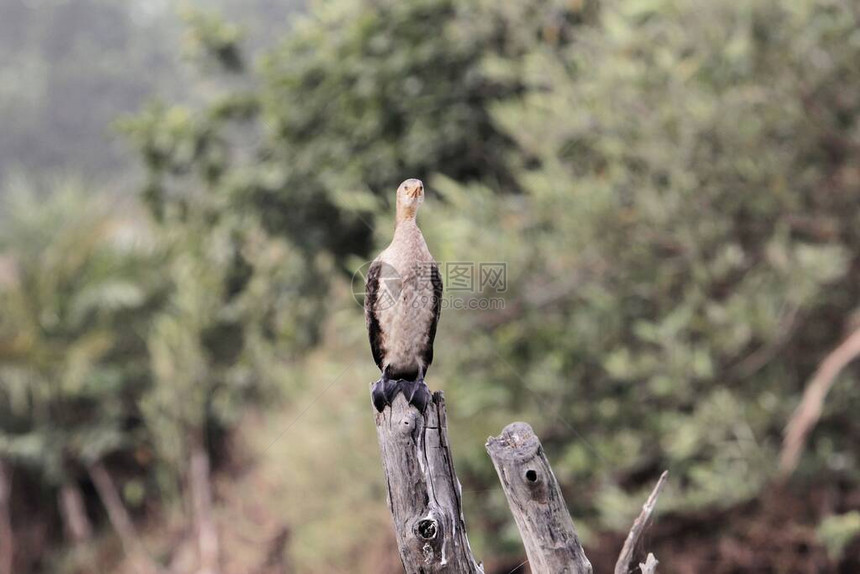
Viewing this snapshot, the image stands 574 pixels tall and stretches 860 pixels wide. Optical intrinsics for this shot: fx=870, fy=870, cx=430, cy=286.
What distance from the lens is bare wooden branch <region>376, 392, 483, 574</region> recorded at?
1.93 m

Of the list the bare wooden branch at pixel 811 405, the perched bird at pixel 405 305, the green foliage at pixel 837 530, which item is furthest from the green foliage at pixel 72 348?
the perched bird at pixel 405 305

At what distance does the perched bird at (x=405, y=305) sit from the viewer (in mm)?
2100

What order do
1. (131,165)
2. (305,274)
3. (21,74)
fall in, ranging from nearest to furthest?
(305,274) → (131,165) → (21,74)

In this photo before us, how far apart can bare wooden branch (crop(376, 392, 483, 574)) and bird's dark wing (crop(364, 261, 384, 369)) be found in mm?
209

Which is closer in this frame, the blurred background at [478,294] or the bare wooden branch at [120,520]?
the blurred background at [478,294]

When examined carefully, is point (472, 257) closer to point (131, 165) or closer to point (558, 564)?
point (558, 564)

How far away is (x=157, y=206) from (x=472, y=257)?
13.4ft

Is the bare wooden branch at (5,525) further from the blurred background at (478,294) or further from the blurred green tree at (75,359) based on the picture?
the blurred green tree at (75,359)

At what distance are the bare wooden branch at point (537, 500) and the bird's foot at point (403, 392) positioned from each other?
0.19 metres

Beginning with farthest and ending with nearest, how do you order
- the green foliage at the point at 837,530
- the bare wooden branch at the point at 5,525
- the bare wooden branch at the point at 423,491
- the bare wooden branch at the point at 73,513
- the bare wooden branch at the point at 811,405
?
the bare wooden branch at the point at 73,513 < the bare wooden branch at the point at 5,525 < the bare wooden branch at the point at 811,405 < the green foliage at the point at 837,530 < the bare wooden branch at the point at 423,491

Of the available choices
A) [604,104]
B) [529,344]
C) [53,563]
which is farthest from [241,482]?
[604,104]

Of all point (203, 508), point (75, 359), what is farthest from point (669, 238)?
point (75, 359)

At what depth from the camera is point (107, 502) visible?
25.7 feet

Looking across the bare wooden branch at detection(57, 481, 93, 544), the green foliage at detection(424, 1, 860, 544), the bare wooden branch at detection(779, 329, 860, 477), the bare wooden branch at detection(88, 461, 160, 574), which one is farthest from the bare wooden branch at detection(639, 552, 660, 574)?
the bare wooden branch at detection(57, 481, 93, 544)
